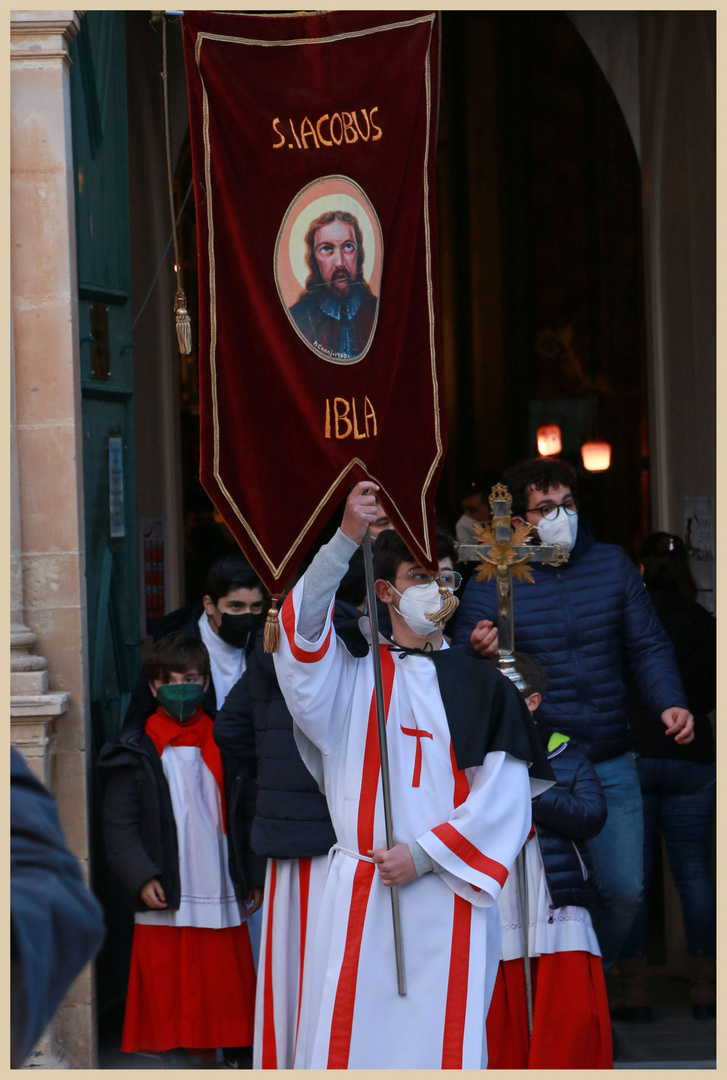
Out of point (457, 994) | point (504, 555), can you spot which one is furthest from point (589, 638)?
point (457, 994)

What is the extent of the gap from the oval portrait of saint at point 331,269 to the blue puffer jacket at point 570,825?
173 cm

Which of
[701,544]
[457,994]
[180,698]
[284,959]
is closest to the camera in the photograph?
[457,994]

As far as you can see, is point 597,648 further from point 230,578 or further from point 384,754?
point 384,754

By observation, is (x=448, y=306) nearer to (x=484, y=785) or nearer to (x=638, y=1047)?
(x=638, y=1047)

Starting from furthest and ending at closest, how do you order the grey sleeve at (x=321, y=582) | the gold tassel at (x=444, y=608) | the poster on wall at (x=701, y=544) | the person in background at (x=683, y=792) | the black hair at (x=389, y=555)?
the poster on wall at (x=701, y=544) → the person in background at (x=683, y=792) → the black hair at (x=389, y=555) → the gold tassel at (x=444, y=608) → the grey sleeve at (x=321, y=582)

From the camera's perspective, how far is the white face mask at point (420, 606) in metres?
3.96

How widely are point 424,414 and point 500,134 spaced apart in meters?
10.5

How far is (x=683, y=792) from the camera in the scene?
20.1 ft

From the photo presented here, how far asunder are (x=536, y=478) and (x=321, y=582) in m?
1.93

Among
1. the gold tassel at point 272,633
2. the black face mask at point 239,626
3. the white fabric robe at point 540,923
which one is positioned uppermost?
the gold tassel at point 272,633

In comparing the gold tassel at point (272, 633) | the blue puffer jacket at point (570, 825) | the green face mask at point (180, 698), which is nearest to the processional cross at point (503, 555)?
the blue puffer jacket at point (570, 825)

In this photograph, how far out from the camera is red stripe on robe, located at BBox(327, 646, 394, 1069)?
376 cm

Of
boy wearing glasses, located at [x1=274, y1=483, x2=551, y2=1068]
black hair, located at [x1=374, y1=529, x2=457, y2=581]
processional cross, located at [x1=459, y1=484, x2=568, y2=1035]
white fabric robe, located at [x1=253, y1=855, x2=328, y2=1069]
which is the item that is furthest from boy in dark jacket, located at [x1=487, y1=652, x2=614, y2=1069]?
black hair, located at [x1=374, y1=529, x2=457, y2=581]

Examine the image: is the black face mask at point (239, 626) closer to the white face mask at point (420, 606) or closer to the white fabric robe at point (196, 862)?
the white fabric robe at point (196, 862)
